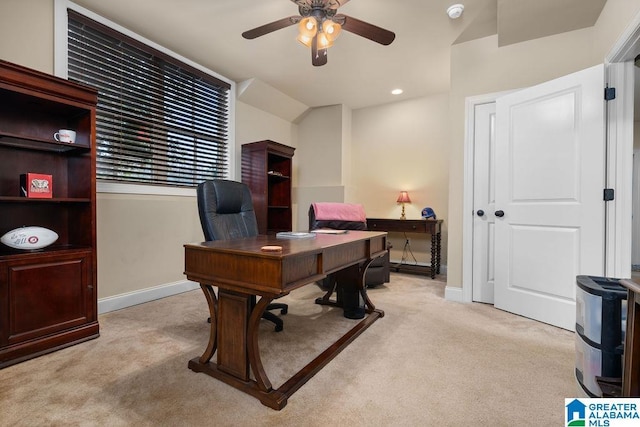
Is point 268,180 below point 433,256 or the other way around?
the other way around

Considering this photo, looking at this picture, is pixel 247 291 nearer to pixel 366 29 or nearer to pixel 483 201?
pixel 366 29

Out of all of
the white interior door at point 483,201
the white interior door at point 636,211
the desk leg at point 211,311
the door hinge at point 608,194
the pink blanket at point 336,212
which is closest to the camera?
the desk leg at point 211,311

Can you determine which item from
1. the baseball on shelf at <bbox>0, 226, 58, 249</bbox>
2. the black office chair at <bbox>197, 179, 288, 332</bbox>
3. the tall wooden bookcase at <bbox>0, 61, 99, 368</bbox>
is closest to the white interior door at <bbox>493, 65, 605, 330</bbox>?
the black office chair at <bbox>197, 179, 288, 332</bbox>

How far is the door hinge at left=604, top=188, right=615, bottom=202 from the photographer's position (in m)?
2.13

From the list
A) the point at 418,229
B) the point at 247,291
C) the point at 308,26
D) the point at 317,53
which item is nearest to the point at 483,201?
the point at 418,229

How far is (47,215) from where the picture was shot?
224 cm

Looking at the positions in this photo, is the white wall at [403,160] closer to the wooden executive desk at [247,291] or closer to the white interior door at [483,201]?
the white interior door at [483,201]

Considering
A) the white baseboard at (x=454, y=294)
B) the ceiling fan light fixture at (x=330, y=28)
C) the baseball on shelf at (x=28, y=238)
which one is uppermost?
the ceiling fan light fixture at (x=330, y=28)

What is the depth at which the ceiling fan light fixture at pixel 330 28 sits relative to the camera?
6.84 feet

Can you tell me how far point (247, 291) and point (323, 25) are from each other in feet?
6.04

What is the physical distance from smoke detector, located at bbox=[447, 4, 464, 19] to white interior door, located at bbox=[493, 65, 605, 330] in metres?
0.82

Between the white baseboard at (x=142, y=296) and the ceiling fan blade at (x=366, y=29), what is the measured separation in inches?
113

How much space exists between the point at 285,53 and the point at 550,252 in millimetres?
3089

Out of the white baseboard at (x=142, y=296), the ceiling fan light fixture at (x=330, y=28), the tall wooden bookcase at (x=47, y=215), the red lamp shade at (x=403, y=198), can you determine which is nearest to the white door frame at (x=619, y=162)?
the ceiling fan light fixture at (x=330, y=28)
